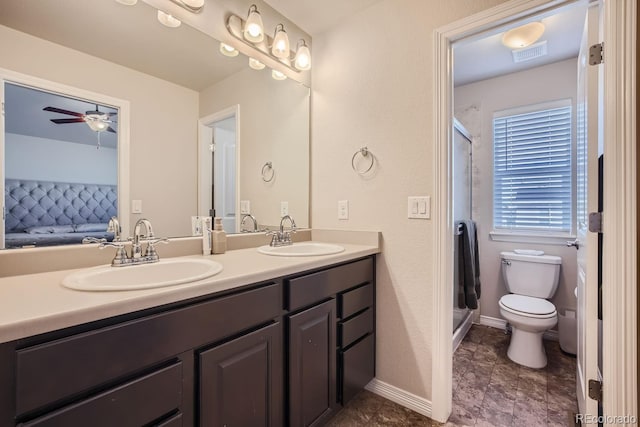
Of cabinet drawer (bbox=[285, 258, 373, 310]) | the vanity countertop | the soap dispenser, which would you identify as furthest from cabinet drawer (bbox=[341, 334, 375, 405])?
the soap dispenser

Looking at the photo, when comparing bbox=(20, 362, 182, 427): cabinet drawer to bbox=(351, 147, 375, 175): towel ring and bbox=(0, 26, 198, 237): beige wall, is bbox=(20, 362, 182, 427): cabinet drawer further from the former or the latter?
bbox=(351, 147, 375, 175): towel ring

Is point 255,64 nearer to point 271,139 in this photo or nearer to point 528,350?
point 271,139

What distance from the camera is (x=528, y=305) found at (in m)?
2.14

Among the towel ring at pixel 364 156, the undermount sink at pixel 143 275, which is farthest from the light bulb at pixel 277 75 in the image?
the undermount sink at pixel 143 275

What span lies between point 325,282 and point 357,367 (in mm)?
596

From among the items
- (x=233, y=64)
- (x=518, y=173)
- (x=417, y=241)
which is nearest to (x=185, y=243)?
(x=233, y=64)

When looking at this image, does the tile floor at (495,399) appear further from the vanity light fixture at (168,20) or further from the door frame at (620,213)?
the vanity light fixture at (168,20)

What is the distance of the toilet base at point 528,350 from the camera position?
2035mm

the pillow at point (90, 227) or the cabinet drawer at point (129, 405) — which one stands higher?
the pillow at point (90, 227)

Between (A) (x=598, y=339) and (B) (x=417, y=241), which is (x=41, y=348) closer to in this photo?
(B) (x=417, y=241)

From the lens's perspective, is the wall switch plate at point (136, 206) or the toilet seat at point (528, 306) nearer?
the wall switch plate at point (136, 206)

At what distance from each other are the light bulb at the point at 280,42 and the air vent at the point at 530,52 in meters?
1.79

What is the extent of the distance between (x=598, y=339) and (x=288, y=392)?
1.33m

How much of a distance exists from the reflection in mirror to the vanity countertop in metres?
0.18
